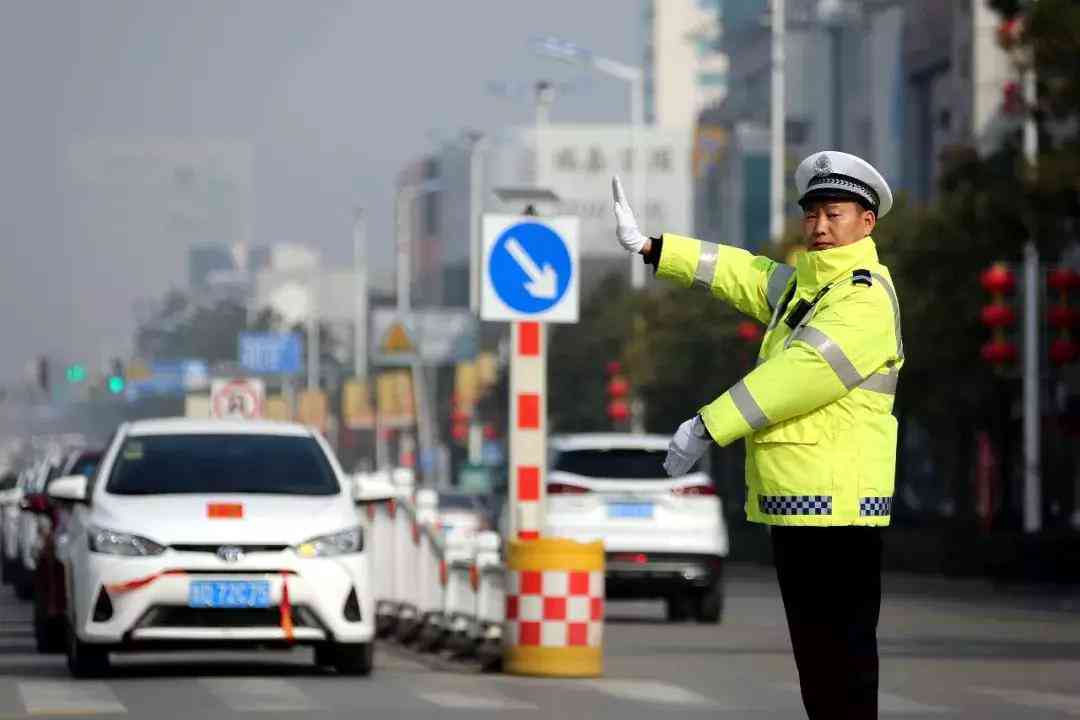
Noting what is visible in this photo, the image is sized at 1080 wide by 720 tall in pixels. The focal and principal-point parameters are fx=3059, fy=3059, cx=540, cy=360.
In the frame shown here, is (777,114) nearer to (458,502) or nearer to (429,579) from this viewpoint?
(458,502)

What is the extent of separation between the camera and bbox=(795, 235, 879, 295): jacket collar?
8180 mm

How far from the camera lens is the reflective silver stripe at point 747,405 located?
7.82 meters

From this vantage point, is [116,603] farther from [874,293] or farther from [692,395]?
[692,395]

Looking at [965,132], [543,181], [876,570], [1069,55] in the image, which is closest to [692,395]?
[965,132]

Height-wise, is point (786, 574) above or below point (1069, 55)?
below

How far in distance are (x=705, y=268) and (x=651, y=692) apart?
24.5ft

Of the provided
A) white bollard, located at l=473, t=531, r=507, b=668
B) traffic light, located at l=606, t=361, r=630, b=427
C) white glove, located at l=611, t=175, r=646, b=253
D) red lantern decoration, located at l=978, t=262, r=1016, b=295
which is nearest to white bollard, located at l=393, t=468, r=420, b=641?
white bollard, located at l=473, t=531, r=507, b=668

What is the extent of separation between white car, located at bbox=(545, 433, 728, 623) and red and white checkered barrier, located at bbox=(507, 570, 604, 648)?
8.45 metres

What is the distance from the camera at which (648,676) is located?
17.2 metres

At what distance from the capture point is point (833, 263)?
8.17 metres

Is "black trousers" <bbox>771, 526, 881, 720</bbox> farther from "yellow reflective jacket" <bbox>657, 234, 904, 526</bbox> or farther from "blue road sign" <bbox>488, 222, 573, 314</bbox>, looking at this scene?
"blue road sign" <bbox>488, 222, 573, 314</bbox>

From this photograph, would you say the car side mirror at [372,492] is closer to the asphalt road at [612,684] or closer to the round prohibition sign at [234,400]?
the asphalt road at [612,684]

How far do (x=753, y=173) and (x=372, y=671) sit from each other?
9373 centimetres

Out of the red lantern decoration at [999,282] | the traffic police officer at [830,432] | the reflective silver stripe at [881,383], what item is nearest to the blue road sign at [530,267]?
the traffic police officer at [830,432]
